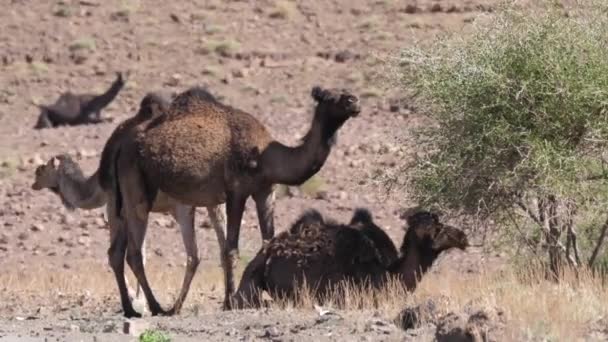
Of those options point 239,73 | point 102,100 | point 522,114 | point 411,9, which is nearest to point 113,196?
point 522,114

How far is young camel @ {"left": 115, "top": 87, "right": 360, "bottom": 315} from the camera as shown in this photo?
16.5 meters

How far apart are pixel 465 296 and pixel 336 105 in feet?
7.62

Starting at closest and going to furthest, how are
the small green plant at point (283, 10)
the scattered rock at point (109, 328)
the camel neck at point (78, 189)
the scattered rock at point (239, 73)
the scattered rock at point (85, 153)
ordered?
the scattered rock at point (109, 328) < the camel neck at point (78, 189) < the scattered rock at point (85, 153) < the scattered rock at point (239, 73) < the small green plant at point (283, 10)

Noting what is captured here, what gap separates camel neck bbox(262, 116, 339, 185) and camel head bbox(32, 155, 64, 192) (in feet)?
16.3

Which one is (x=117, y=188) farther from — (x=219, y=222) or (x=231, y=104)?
(x=231, y=104)

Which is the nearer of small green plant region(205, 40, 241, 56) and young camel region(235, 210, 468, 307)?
young camel region(235, 210, 468, 307)

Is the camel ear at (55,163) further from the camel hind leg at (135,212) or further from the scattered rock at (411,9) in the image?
the scattered rock at (411,9)

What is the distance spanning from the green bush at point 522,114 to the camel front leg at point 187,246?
2.39 meters

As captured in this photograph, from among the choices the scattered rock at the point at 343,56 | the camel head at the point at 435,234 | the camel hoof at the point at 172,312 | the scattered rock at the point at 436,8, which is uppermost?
the scattered rock at the point at 436,8

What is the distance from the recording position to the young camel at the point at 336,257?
16.1 meters

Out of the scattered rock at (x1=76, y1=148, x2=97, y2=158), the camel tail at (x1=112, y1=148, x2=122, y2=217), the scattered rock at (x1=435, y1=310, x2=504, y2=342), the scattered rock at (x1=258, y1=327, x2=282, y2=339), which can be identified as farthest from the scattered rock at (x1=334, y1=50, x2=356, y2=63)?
the scattered rock at (x1=435, y1=310, x2=504, y2=342)

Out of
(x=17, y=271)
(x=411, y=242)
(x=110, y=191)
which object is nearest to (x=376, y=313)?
(x=411, y=242)

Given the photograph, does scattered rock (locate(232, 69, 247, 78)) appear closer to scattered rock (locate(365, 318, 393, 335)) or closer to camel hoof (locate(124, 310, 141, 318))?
camel hoof (locate(124, 310, 141, 318))

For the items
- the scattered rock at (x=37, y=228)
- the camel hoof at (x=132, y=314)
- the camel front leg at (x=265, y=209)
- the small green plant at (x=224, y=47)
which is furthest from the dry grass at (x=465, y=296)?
the small green plant at (x=224, y=47)
